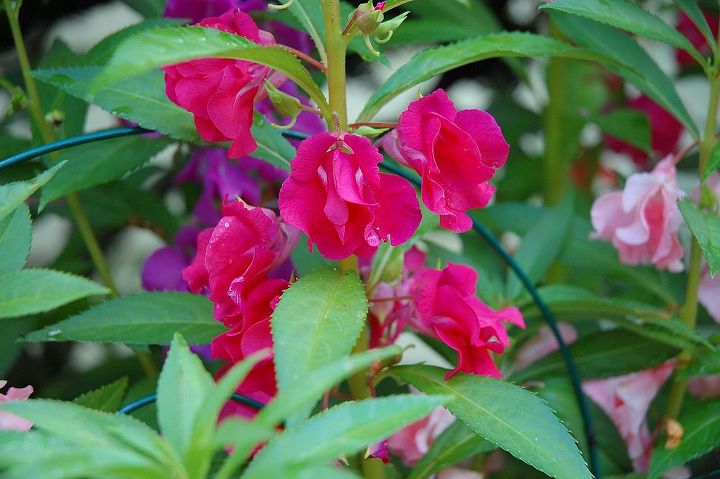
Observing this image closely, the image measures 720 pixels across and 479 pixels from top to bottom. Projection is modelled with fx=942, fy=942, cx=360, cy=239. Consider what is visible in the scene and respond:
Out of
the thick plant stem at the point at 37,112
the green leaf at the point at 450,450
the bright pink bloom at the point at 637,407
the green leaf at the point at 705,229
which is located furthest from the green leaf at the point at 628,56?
the thick plant stem at the point at 37,112

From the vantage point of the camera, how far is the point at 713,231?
2.58 feet

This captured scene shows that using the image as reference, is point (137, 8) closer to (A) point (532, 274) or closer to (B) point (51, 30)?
(B) point (51, 30)

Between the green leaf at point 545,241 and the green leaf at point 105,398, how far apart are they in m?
0.46

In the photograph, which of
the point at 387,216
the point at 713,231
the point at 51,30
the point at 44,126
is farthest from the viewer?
the point at 51,30

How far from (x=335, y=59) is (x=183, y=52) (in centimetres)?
16

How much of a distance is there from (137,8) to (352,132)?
19.8 inches

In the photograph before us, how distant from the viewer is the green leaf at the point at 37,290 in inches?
23.6

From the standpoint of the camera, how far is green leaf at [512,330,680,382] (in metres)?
0.90

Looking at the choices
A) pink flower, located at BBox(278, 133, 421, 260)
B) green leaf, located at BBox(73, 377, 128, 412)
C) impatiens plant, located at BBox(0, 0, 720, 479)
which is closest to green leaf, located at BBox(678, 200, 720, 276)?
impatiens plant, located at BBox(0, 0, 720, 479)

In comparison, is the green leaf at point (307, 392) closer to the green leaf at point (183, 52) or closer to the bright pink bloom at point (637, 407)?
the green leaf at point (183, 52)

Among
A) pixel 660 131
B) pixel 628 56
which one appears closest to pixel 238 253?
pixel 628 56

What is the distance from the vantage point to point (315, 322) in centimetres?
62

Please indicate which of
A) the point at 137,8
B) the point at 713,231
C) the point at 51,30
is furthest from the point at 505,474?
the point at 51,30

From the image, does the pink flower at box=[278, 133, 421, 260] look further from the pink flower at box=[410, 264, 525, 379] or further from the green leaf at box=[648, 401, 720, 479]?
the green leaf at box=[648, 401, 720, 479]
